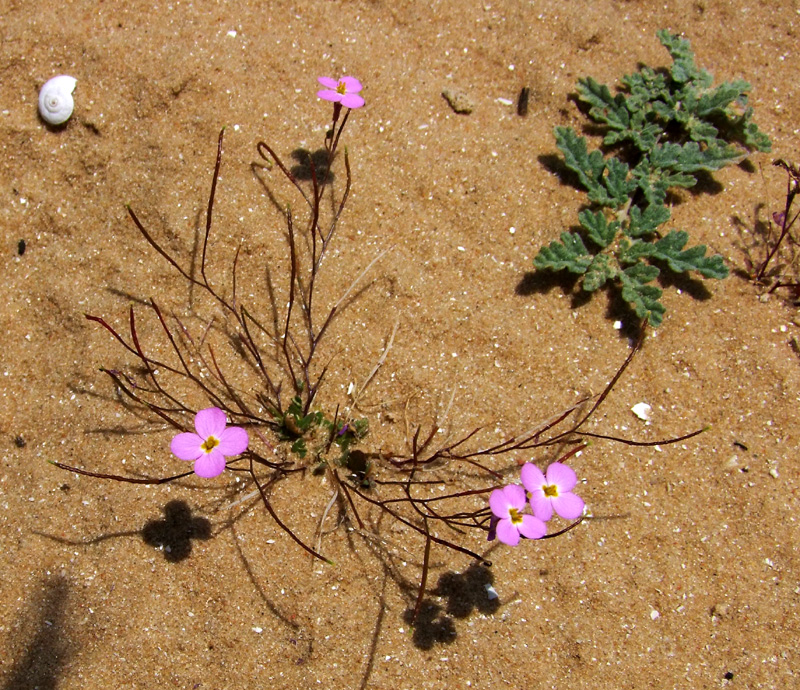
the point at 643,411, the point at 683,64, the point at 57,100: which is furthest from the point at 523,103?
the point at 57,100

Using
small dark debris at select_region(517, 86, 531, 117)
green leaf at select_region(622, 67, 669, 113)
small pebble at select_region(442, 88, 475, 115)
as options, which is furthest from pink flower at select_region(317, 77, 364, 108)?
green leaf at select_region(622, 67, 669, 113)

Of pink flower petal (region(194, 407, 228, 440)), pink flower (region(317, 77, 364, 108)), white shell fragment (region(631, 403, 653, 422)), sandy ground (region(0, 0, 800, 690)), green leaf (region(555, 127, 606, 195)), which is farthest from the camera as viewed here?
Answer: green leaf (region(555, 127, 606, 195))

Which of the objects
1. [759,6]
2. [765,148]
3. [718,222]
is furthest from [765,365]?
[759,6]

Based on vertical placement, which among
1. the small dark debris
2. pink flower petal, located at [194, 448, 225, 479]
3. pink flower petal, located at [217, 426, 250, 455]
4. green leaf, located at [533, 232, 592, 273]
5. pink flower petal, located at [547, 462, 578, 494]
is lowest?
pink flower petal, located at [547, 462, 578, 494]

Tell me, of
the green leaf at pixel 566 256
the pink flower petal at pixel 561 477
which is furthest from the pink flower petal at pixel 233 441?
the green leaf at pixel 566 256

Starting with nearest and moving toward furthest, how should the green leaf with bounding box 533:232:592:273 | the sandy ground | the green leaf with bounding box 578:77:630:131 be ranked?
the sandy ground
the green leaf with bounding box 533:232:592:273
the green leaf with bounding box 578:77:630:131

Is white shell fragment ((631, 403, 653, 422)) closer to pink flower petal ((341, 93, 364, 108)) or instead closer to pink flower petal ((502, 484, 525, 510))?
pink flower petal ((502, 484, 525, 510))

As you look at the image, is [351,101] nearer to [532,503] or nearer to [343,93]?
[343,93]
